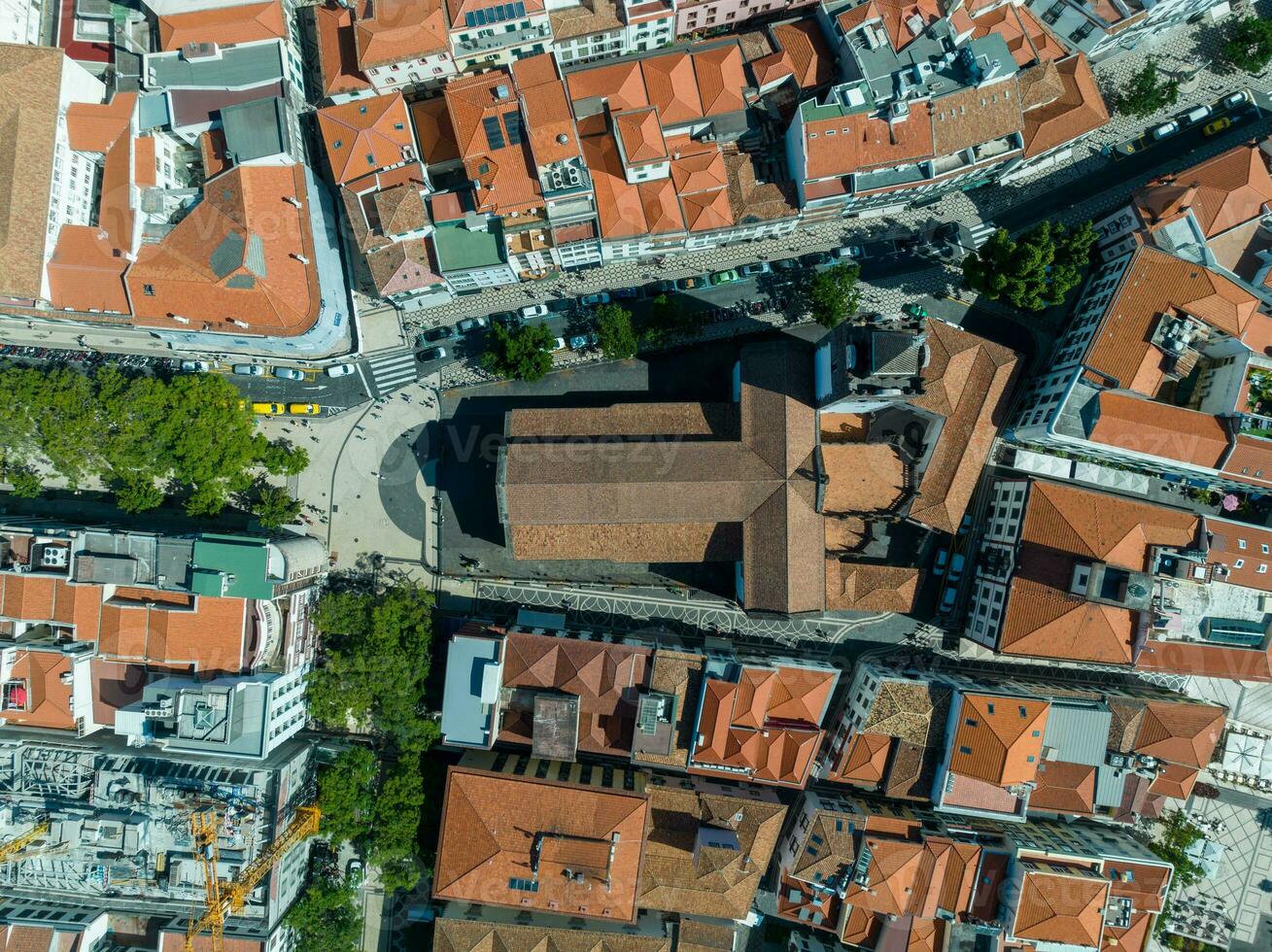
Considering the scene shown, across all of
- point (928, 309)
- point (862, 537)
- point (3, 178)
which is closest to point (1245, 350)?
point (928, 309)

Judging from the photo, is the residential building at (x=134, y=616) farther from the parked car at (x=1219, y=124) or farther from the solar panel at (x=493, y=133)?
the parked car at (x=1219, y=124)

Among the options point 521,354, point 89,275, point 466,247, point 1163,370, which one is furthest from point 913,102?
point 89,275

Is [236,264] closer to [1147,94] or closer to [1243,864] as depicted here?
[1147,94]

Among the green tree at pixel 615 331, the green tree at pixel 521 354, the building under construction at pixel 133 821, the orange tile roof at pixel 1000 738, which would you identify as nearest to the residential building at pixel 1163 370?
the orange tile roof at pixel 1000 738

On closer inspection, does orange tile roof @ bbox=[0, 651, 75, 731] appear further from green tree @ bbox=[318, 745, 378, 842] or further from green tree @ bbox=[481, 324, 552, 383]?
green tree @ bbox=[481, 324, 552, 383]

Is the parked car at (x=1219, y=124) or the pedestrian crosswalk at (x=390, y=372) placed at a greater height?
the parked car at (x=1219, y=124)

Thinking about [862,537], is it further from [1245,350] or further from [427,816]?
[427,816]

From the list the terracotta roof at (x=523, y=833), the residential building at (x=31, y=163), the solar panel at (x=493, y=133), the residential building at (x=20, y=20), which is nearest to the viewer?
the residential building at (x=31, y=163)
